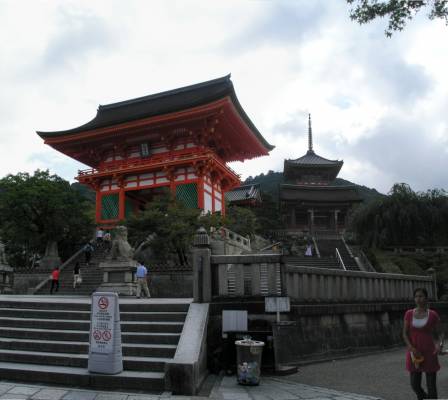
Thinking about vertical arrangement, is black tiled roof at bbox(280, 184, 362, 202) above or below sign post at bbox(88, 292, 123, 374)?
above

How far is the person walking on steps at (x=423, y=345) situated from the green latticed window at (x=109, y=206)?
1053 inches

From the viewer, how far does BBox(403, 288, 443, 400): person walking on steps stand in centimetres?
523

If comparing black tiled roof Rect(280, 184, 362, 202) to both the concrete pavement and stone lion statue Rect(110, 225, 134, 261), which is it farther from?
the concrete pavement

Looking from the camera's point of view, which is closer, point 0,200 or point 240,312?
point 240,312

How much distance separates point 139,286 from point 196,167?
43.2ft

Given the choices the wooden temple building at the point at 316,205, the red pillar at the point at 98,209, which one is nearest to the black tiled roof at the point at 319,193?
the wooden temple building at the point at 316,205

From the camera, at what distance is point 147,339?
7.84 metres

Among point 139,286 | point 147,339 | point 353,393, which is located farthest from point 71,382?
point 139,286

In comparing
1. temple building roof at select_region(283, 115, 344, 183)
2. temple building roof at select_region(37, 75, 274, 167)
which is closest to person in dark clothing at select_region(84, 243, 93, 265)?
temple building roof at select_region(37, 75, 274, 167)

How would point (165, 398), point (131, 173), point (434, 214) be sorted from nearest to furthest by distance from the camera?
1. point (165, 398)
2. point (131, 173)
3. point (434, 214)

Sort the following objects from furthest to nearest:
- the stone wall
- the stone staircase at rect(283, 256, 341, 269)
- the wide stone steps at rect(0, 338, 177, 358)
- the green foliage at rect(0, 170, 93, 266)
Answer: the stone staircase at rect(283, 256, 341, 269), the green foliage at rect(0, 170, 93, 266), the stone wall, the wide stone steps at rect(0, 338, 177, 358)

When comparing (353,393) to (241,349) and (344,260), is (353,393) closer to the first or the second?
(241,349)

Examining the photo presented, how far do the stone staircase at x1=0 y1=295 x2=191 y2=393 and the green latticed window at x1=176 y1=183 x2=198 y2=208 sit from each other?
1833 cm

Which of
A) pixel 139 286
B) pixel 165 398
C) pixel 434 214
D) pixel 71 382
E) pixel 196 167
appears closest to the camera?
pixel 165 398
